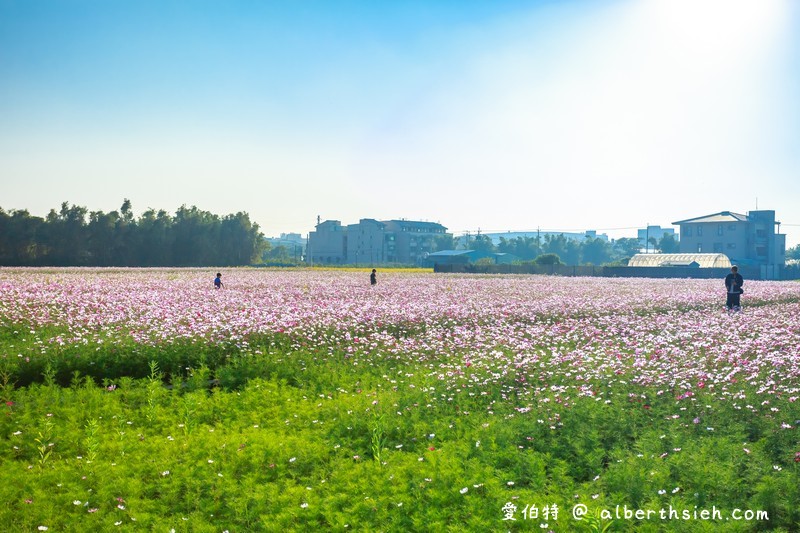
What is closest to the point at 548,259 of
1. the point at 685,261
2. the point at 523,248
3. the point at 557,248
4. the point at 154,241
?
the point at 685,261

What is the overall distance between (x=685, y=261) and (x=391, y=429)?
247 feet

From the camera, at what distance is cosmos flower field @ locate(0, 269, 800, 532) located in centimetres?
635

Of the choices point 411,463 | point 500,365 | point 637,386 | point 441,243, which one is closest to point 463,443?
point 411,463

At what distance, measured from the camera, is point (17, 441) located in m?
8.48

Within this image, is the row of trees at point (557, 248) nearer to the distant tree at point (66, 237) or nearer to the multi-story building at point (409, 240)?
the multi-story building at point (409, 240)

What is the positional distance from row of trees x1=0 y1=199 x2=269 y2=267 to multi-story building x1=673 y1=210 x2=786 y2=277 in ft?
213

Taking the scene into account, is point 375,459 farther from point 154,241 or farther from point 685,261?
point 154,241

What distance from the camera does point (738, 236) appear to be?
301ft

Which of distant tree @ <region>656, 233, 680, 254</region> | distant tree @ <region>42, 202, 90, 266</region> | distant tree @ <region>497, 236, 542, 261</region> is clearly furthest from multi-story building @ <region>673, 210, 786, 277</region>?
distant tree @ <region>42, 202, 90, 266</region>

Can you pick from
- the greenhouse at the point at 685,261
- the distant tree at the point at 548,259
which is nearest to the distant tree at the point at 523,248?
the distant tree at the point at 548,259

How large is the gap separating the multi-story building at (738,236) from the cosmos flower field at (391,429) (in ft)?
280

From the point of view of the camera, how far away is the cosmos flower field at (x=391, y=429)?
635cm

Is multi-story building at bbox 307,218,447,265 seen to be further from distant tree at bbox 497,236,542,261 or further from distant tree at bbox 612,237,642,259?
distant tree at bbox 612,237,642,259

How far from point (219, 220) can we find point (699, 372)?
94.9 m
